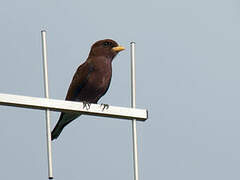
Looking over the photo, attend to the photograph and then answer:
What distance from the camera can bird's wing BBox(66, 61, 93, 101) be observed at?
12656 millimetres

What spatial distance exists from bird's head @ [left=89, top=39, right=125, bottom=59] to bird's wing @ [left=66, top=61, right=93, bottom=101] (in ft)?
1.20

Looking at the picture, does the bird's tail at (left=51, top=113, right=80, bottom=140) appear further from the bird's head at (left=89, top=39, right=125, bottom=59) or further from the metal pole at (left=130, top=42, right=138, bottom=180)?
the metal pole at (left=130, top=42, right=138, bottom=180)

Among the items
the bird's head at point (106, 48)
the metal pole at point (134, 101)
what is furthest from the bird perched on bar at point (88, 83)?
the metal pole at point (134, 101)

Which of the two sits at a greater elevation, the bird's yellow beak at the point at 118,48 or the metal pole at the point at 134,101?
the bird's yellow beak at the point at 118,48

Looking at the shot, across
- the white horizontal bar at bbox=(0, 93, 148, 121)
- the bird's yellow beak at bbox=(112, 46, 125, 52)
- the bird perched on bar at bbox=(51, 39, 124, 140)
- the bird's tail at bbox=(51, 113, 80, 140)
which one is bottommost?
the white horizontal bar at bbox=(0, 93, 148, 121)

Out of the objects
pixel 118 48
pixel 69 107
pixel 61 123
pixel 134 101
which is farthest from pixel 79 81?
pixel 69 107

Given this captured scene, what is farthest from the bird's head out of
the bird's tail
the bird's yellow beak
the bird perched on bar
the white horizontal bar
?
the white horizontal bar

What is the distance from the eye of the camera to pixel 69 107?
27.9ft

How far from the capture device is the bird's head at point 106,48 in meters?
13.2

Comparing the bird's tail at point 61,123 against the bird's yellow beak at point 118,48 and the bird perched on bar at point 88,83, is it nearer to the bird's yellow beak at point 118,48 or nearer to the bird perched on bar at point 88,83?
the bird perched on bar at point 88,83

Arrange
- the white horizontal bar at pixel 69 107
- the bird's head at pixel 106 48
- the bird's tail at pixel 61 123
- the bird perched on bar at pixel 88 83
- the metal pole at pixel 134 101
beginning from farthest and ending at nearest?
1. the bird's head at pixel 106 48
2. the bird perched on bar at pixel 88 83
3. the bird's tail at pixel 61 123
4. the metal pole at pixel 134 101
5. the white horizontal bar at pixel 69 107

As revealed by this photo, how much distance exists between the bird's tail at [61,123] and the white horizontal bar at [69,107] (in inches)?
135

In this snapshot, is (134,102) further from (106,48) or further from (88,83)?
(106,48)

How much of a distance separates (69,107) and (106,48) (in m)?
4.83
